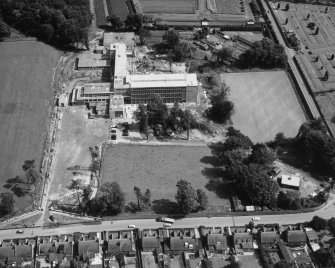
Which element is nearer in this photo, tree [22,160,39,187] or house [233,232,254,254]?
house [233,232,254,254]

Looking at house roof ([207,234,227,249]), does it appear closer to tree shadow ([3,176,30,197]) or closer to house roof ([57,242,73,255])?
house roof ([57,242,73,255])

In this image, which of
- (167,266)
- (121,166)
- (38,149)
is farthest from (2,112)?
(167,266)

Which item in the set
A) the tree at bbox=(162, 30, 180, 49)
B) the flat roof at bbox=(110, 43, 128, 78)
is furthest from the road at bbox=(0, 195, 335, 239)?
the tree at bbox=(162, 30, 180, 49)

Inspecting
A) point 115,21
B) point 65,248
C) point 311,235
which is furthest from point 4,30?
point 311,235

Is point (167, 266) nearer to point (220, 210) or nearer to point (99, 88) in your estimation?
point (220, 210)

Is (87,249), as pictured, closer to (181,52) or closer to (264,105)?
(264,105)

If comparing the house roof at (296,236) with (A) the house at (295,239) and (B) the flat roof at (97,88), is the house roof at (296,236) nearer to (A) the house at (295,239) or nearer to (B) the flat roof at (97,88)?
(A) the house at (295,239)
